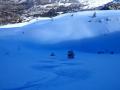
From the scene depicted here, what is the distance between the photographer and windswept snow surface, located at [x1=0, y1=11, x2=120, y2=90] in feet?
18.4

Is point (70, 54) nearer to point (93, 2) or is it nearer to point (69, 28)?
point (69, 28)

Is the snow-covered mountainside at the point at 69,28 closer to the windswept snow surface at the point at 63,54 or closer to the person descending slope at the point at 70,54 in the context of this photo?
the windswept snow surface at the point at 63,54

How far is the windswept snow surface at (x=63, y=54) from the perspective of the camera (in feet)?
18.4

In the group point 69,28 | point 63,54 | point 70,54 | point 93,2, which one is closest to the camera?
point 70,54

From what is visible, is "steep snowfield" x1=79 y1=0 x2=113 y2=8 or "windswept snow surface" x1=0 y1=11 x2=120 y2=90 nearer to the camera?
"windswept snow surface" x1=0 y1=11 x2=120 y2=90

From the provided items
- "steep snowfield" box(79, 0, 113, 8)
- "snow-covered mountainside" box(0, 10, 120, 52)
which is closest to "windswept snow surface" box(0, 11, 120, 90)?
"snow-covered mountainside" box(0, 10, 120, 52)

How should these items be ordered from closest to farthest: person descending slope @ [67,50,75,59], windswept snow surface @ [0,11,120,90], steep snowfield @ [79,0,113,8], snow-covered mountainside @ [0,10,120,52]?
windswept snow surface @ [0,11,120,90] < person descending slope @ [67,50,75,59] < snow-covered mountainside @ [0,10,120,52] < steep snowfield @ [79,0,113,8]

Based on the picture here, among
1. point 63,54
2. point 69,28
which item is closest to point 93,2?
point 69,28

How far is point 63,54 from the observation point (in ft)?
23.1

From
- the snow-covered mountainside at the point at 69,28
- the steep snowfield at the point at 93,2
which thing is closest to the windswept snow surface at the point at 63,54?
the snow-covered mountainside at the point at 69,28

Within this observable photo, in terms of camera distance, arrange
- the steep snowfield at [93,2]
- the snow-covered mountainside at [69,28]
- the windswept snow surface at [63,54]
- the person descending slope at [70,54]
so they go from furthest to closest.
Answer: the steep snowfield at [93,2], the snow-covered mountainside at [69,28], the person descending slope at [70,54], the windswept snow surface at [63,54]

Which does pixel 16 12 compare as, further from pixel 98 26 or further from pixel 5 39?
pixel 98 26

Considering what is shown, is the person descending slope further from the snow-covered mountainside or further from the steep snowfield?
the steep snowfield

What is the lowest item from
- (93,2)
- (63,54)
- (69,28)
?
(63,54)
